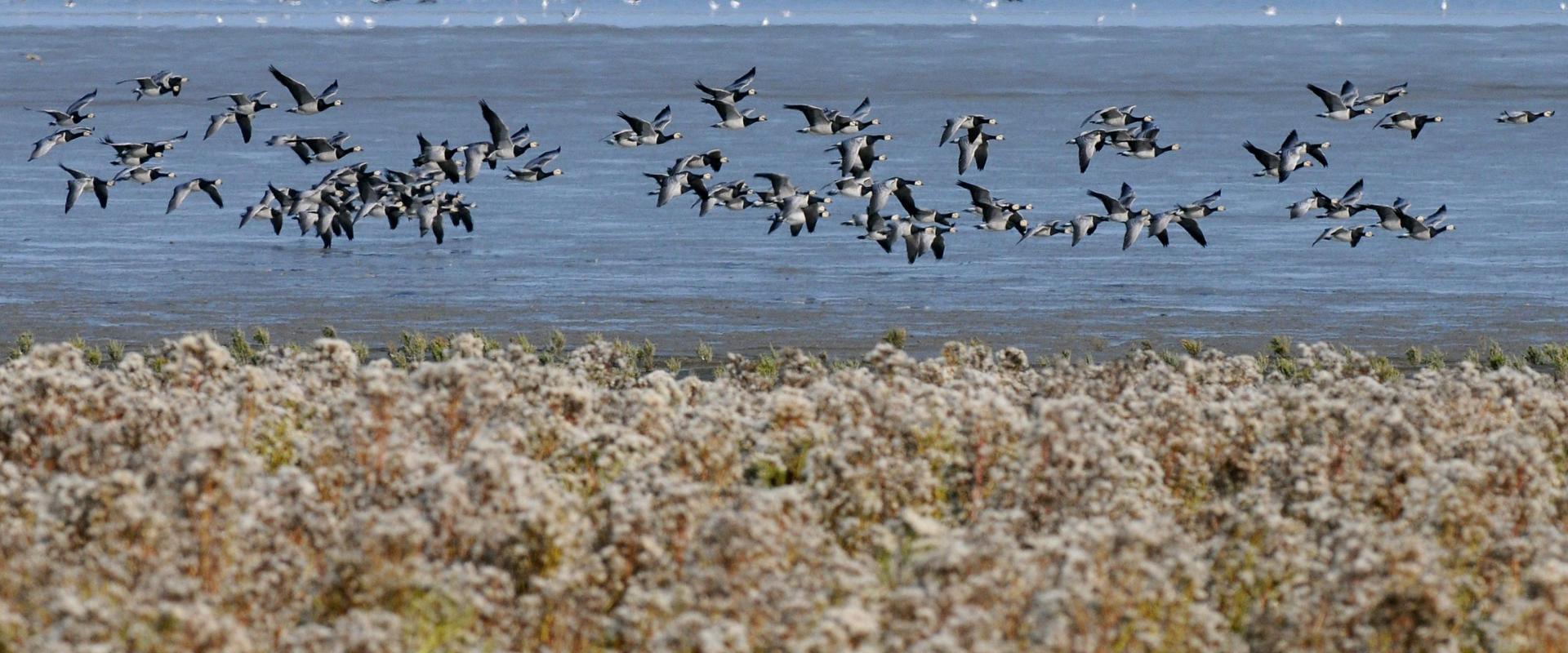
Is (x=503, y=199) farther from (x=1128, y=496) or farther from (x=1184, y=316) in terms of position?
(x=1128, y=496)

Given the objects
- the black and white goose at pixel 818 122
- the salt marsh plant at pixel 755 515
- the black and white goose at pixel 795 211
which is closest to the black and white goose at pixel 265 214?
the black and white goose at pixel 795 211

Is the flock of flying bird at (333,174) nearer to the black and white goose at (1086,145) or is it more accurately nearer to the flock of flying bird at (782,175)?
the flock of flying bird at (782,175)

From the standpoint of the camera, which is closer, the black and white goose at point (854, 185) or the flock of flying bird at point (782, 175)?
the black and white goose at point (854, 185)

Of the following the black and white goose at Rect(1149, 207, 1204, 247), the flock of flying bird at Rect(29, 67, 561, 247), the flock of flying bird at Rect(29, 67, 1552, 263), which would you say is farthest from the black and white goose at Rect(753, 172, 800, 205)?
Answer: the black and white goose at Rect(1149, 207, 1204, 247)

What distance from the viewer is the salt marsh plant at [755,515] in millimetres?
8023

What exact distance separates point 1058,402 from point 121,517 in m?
4.44

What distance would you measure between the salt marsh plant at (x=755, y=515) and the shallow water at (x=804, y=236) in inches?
392

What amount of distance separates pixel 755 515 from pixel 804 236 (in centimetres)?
2347

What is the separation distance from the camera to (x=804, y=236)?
3169 cm

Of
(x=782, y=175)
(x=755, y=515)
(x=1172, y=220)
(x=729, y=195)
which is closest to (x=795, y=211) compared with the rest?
(x=782, y=175)

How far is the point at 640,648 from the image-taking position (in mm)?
8945

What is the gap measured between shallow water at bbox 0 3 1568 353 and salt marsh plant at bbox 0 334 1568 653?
9.96 m

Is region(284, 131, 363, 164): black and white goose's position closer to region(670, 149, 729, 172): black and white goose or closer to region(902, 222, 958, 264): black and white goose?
region(670, 149, 729, 172): black and white goose

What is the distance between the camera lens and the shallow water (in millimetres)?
24500
